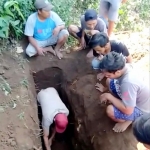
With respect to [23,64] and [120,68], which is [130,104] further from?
[23,64]

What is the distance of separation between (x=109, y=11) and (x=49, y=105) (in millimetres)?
1873

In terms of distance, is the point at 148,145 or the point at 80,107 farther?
the point at 80,107

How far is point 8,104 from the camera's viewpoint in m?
4.25

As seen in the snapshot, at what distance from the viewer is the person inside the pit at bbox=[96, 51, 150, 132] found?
12.2 feet

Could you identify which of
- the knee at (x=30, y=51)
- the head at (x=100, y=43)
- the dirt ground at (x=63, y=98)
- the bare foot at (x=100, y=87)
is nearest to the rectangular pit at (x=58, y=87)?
the dirt ground at (x=63, y=98)

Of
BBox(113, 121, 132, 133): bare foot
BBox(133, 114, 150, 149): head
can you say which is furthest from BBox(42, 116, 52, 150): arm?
BBox(133, 114, 150, 149): head

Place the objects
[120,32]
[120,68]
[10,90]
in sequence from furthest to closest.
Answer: [120,32] → [10,90] → [120,68]

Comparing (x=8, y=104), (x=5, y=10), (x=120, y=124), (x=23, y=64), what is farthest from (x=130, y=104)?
(x=5, y=10)

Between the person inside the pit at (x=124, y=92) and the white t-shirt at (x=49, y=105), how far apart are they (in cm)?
76

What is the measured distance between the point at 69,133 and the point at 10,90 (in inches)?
45.9

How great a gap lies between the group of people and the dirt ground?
0.47 feet

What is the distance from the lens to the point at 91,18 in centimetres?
481

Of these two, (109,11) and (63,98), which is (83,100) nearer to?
(63,98)

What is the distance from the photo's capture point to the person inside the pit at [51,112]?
4379 millimetres
